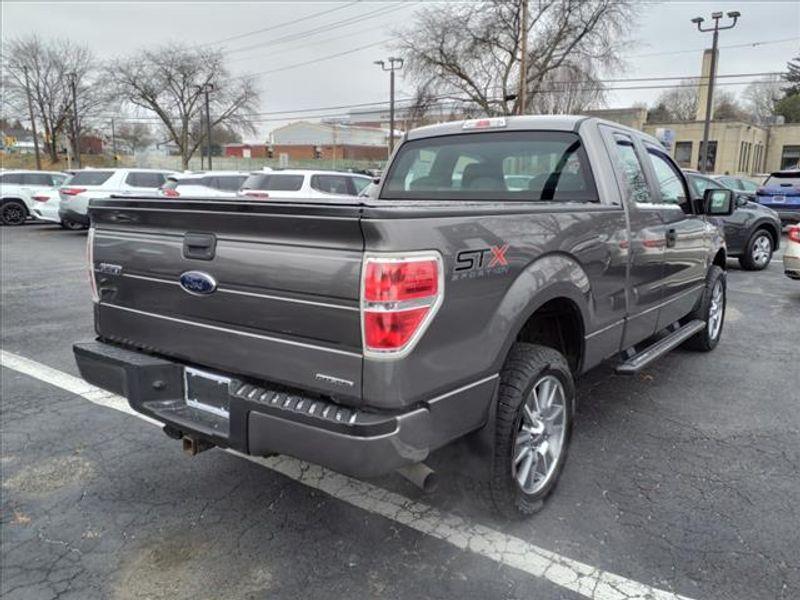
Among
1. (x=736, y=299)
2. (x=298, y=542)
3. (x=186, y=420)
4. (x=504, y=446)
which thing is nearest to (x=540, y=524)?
(x=504, y=446)

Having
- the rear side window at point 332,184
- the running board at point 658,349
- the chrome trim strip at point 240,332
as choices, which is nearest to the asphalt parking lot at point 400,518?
the running board at point 658,349

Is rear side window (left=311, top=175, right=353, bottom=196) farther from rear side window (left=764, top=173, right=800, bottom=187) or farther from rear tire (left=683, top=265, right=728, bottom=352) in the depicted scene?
rear side window (left=764, top=173, right=800, bottom=187)

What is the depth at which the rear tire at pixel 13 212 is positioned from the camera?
747 inches

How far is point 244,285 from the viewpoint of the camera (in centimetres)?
244

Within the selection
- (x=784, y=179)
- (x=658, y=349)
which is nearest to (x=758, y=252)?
(x=658, y=349)

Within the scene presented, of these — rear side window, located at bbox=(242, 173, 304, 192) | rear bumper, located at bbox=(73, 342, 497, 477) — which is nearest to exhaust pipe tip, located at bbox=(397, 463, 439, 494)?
rear bumper, located at bbox=(73, 342, 497, 477)

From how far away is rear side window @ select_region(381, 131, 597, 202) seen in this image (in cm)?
383

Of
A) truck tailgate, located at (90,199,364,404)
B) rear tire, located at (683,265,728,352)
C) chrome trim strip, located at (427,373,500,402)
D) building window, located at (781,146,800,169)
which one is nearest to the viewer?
truck tailgate, located at (90,199,364,404)

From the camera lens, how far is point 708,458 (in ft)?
12.0

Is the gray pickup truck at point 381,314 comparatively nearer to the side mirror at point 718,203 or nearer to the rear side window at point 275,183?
the side mirror at point 718,203

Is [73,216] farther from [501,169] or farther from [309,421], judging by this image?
[309,421]

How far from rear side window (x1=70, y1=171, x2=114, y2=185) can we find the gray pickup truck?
14.6 m

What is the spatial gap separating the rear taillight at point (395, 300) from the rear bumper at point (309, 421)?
28 cm

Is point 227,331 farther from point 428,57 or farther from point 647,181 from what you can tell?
point 428,57
